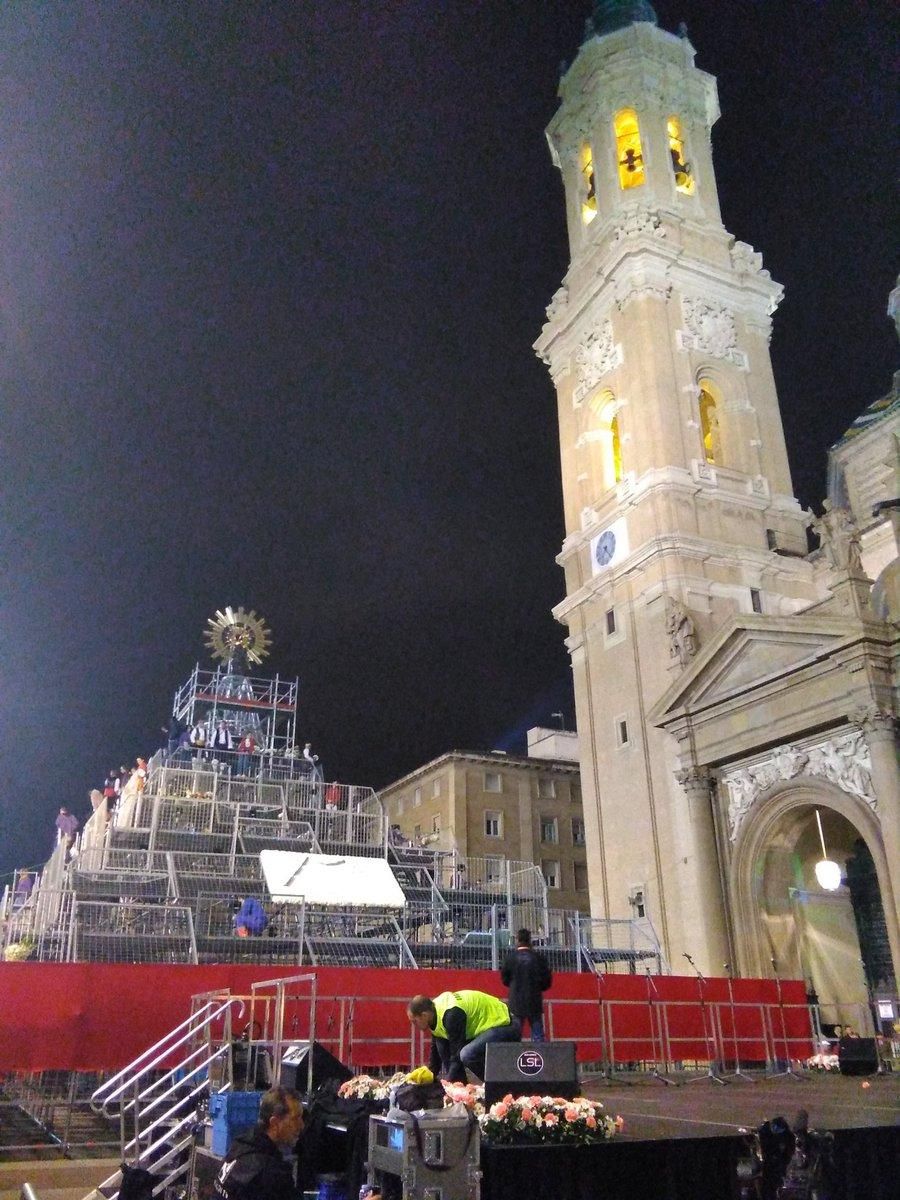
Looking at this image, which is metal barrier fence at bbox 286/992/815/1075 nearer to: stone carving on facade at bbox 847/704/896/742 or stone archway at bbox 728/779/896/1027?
stone archway at bbox 728/779/896/1027

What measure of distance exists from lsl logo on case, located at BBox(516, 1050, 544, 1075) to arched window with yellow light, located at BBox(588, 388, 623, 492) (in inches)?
1241

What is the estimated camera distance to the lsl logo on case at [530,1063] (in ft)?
28.0

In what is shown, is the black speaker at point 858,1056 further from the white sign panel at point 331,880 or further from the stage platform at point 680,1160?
the white sign panel at point 331,880

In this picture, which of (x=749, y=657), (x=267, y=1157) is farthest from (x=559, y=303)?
(x=267, y=1157)

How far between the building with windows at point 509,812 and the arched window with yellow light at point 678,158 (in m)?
33.7

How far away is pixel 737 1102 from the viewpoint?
13.4 meters

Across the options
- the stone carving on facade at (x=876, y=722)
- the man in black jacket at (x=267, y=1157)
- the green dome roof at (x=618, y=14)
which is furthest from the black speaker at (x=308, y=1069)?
the green dome roof at (x=618, y=14)

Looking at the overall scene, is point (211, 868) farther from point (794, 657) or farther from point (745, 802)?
point (794, 657)

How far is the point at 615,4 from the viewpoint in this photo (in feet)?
149

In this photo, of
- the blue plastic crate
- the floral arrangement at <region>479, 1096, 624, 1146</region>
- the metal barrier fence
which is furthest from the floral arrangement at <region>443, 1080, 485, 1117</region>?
the metal barrier fence

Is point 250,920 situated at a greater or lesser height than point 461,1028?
greater

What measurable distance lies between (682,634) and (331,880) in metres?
13.3

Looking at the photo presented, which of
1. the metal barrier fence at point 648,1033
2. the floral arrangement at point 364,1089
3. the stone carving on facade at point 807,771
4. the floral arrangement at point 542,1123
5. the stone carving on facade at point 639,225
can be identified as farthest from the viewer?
the stone carving on facade at point 639,225

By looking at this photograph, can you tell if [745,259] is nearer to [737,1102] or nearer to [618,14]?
[618,14]
